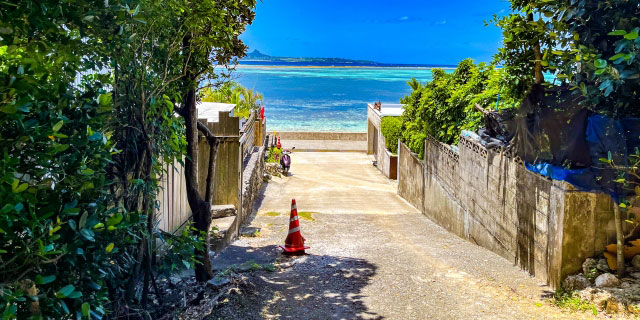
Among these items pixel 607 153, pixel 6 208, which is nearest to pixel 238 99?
pixel 607 153

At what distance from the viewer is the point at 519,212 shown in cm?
853

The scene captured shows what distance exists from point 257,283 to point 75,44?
15.7ft

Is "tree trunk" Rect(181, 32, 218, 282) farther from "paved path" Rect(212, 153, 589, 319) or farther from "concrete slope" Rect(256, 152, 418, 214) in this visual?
"concrete slope" Rect(256, 152, 418, 214)

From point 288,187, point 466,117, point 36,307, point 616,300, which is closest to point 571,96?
point 616,300

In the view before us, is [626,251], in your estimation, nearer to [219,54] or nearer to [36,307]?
[219,54]

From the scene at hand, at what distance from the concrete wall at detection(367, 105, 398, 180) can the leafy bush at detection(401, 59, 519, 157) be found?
819 centimetres

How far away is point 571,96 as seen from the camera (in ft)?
24.6

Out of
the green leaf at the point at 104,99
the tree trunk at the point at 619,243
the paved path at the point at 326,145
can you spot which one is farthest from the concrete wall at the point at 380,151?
the green leaf at the point at 104,99

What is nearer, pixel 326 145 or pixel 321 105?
pixel 326 145

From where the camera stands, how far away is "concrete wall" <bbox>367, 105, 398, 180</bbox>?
1053 inches

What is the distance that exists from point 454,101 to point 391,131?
46.1 ft

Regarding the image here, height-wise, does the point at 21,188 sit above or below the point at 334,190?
above

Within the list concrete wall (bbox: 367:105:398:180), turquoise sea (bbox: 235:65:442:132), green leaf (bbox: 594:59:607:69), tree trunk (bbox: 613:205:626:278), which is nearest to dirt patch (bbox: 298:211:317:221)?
tree trunk (bbox: 613:205:626:278)

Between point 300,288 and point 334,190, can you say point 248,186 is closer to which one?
point 300,288
